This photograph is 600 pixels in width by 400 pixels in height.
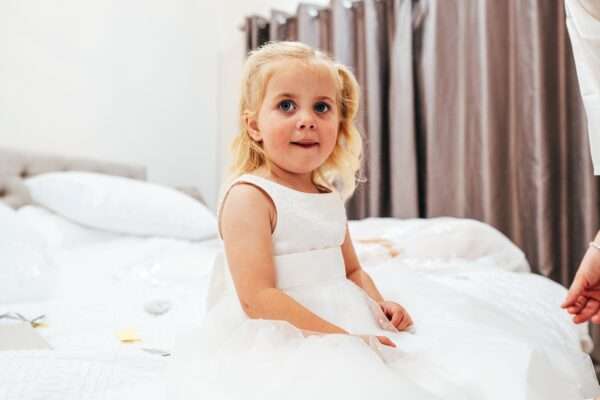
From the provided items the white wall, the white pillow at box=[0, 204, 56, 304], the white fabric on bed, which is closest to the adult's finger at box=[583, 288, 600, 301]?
the white fabric on bed

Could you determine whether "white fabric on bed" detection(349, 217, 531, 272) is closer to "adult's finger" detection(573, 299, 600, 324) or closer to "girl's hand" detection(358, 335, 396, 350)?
"adult's finger" detection(573, 299, 600, 324)

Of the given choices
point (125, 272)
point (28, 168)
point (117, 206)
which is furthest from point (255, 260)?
point (28, 168)

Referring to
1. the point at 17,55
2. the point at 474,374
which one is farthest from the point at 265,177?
the point at 17,55

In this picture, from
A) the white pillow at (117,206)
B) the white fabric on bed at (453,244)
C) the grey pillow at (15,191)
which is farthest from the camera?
the grey pillow at (15,191)

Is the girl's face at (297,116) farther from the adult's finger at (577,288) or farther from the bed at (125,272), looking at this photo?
the adult's finger at (577,288)

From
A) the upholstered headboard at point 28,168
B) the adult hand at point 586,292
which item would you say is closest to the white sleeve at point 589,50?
the adult hand at point 586,292

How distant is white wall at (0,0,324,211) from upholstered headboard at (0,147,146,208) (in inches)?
4.7

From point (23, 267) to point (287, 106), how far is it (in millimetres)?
820

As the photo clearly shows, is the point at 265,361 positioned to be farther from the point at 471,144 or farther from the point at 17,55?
the point at 17,55

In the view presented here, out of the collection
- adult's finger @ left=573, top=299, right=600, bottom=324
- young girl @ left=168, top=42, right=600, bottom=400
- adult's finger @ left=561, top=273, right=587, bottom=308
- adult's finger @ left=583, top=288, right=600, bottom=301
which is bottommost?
adult's finger @ left=573, top=299, right=600, bottom=324

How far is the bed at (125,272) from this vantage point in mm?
726

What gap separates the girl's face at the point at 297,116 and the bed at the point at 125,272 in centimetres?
36

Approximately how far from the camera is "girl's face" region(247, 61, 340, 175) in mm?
854

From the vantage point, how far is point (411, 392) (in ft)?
1.71
